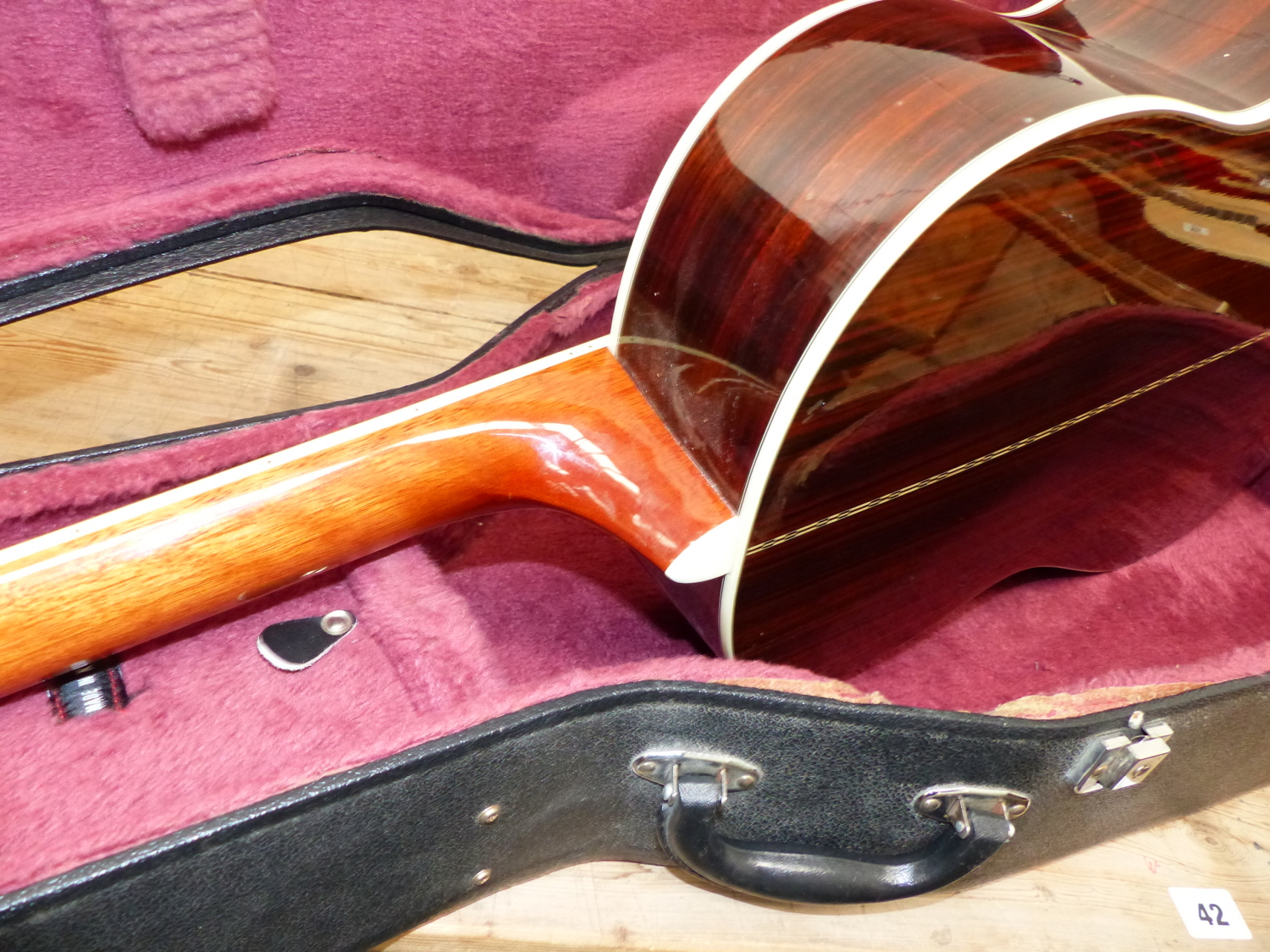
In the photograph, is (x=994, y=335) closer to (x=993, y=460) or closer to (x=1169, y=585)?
(x=993, y=460)

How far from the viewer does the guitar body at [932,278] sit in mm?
501

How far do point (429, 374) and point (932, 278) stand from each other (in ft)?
1.97

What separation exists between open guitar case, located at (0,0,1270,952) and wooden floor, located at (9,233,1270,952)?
0.04 m

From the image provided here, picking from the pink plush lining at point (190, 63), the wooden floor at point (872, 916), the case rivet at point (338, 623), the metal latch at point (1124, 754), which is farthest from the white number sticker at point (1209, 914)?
the pink plush lining at point (190, 63)

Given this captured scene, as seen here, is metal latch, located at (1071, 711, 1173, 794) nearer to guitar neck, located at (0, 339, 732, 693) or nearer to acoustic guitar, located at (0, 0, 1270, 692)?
acoustic guitar, located at (0, 0, 1270, 692)

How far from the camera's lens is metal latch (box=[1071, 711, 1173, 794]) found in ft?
1.85

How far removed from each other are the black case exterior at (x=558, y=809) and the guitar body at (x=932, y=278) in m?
0.10

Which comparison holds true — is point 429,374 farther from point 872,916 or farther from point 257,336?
point 872,916

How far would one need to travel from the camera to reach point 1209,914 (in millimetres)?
663

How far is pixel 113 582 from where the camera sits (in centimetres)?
47

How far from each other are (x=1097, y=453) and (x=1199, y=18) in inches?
11.5

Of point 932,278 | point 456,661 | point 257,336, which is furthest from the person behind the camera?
point 257,336

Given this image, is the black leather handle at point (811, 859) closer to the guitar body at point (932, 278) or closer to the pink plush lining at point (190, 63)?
the guitar body at point (932, 278)

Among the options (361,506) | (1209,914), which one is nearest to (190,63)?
(361,506)
